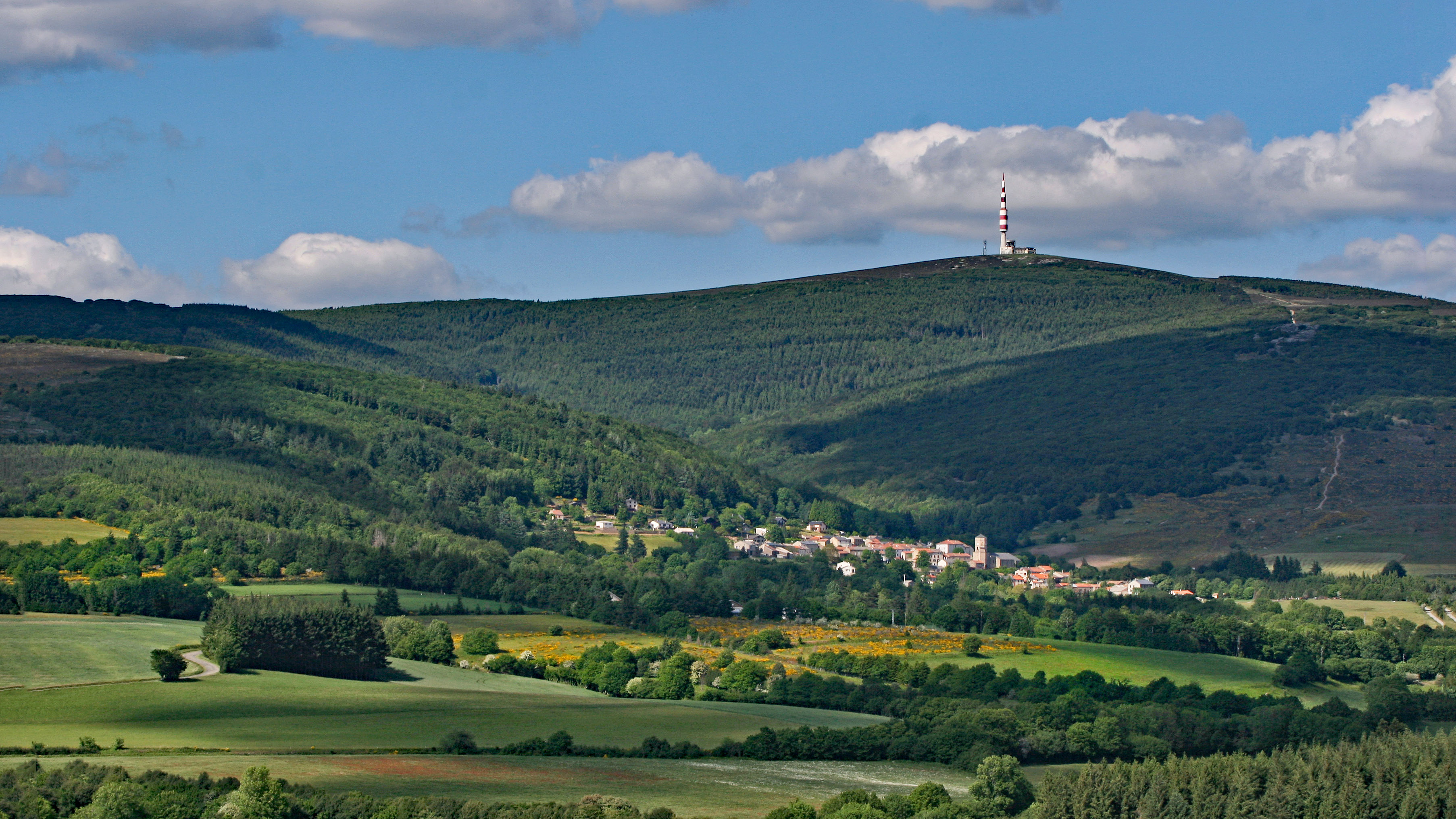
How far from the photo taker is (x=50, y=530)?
14025cm

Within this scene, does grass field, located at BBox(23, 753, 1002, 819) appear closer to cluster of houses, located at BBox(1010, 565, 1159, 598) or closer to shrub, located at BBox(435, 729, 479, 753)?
shrub, located at BBox(435, 729, 479, 753)

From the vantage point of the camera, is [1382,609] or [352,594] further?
[1382,609]

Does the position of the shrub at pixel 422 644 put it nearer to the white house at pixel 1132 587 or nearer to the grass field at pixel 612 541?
the grass field at pixel 612 541

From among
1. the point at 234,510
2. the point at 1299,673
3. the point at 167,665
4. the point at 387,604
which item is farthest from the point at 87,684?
the point at 1299,673

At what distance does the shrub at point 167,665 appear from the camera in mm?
88625

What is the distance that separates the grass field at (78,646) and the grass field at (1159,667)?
159ft

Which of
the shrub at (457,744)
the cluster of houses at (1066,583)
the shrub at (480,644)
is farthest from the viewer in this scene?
the cluster of houses at (1066,583)

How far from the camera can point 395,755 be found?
243 ft

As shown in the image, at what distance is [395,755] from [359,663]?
982 inches

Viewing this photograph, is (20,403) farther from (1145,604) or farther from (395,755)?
(395,755)

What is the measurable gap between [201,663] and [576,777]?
103 ft

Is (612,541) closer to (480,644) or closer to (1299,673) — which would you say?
(480,644)

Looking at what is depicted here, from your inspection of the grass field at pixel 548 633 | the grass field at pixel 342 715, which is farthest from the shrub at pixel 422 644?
the grass field at pixel 342 715

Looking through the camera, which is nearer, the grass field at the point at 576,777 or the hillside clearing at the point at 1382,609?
the grass field at the point at 576,777
